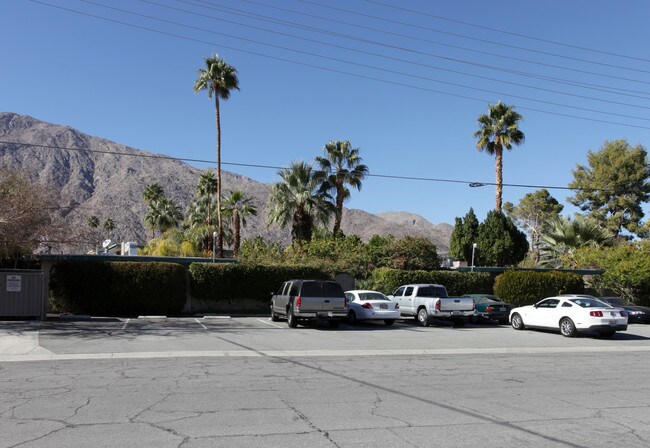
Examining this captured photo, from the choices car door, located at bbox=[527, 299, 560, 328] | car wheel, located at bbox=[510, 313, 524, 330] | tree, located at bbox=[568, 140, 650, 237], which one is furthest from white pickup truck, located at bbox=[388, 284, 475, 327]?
tree, located at bbox=[568, 140, 650, 237]

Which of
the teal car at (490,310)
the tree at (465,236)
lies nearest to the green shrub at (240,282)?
the teal car at (490,310)

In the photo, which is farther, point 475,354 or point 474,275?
point 474,275

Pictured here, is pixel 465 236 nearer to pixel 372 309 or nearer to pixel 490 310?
pixel 490 310

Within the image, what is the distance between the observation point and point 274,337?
1920 centimetres

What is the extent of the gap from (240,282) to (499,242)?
2441 cm

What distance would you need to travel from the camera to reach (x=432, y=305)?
2433cm

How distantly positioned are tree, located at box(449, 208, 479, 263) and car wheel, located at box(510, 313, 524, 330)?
25.6 meters

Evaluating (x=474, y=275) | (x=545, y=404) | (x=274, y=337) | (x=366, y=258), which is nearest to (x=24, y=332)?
(x=274, y=337)

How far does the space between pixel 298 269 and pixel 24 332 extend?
15640mm

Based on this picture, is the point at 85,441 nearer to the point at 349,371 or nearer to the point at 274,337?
the point at 349,371

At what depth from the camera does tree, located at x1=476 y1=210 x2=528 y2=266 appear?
46.7 meters

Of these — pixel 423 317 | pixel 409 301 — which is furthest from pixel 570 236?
pixel 423 317

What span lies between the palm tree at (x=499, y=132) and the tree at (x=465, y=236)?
3087 millimetres

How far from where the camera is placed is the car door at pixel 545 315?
22.2m
